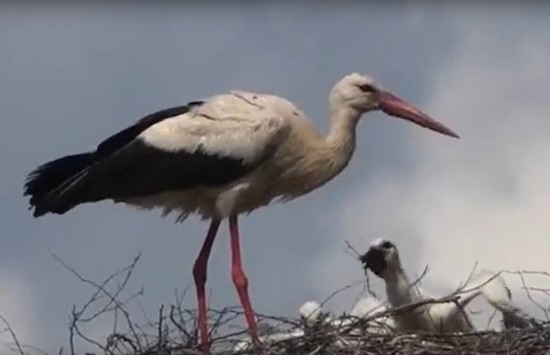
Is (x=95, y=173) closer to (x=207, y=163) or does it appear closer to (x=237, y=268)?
(x=207, y=163)

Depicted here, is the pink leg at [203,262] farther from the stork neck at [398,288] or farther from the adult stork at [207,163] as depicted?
the stork neck at [398,288]

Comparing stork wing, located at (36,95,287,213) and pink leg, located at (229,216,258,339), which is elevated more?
stork wing, located at (36,95,287,213)

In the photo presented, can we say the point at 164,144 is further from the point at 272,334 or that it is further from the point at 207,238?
the point at 272,334

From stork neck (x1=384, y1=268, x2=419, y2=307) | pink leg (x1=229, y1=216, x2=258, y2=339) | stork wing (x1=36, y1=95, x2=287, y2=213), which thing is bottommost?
pink leg (x1=229, y1=216, x2=258, y2=339)

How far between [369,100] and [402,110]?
156 millimetres

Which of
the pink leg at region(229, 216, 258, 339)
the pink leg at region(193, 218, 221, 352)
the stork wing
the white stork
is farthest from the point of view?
the white stork

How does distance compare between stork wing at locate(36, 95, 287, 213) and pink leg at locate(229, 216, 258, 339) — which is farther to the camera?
pink leg at locate(229, 216, 258, 339)

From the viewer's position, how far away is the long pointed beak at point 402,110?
28.5ft

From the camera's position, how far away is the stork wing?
8336 millimetres

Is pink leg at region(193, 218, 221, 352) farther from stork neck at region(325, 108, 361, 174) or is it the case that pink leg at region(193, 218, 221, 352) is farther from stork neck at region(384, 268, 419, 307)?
stork neck at region(384, 268, 419, 307)

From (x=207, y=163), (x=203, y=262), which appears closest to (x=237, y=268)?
(x=203, y=262)

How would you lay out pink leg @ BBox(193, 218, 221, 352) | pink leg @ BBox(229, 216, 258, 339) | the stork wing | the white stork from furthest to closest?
the white stork < pink leg @ BBox(193, 218, 221, 352) < pink leg @ BBox(229, 216, 258, 339) < the stork wing

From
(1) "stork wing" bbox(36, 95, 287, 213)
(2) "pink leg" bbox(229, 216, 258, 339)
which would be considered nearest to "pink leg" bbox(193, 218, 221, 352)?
(2) "pink leg" bbox(229, 216, 258, 339)

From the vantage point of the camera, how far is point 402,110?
876 centimetres
